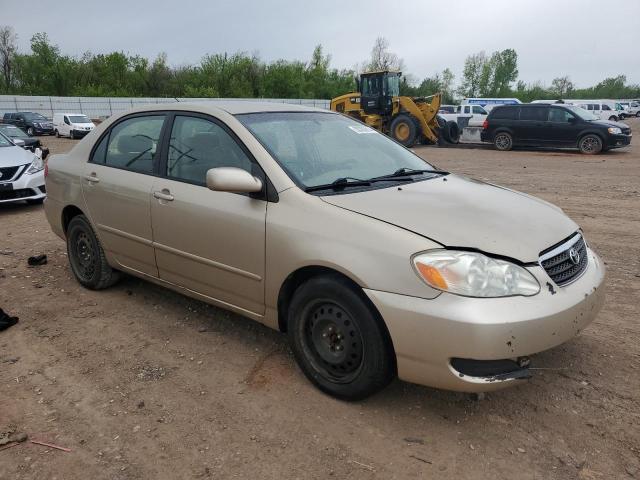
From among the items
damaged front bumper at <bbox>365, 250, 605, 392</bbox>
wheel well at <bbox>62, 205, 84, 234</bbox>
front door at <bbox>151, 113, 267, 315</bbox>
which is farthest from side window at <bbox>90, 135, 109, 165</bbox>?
damaged front bumper at <bbox>365, 250, 605, 392</bbox>

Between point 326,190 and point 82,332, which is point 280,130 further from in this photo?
point 82,332

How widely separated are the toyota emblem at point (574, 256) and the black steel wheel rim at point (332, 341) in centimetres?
123

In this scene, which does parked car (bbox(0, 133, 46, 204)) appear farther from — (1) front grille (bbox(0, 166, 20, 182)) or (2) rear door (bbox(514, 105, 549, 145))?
(2) rear door (bbox(514, 105, 549, 145))

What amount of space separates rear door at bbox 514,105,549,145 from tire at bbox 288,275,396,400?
17409 millimetres

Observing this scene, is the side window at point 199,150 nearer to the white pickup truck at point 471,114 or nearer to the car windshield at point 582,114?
the car windshield at point 582,114

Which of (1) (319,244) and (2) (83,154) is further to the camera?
(2) (83,154)

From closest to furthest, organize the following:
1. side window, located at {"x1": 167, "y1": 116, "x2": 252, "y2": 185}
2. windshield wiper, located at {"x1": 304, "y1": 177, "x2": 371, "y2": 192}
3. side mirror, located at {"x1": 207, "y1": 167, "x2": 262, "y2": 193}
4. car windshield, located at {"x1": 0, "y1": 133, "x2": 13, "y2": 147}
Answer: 1. side mirror, located at {"x1": 207, "y1": 167, "x2": 262, "y2": 193}
2. windshield wiper, located at {"x1": 304, "y1": 177, "x2": 371, "y2": 192}
3. side window, located at {"x1": 167, "y1": 116, "x2": 252, "y2": 185}
4. car windshield, located at {"x1": 0, "y1": 133, "x2": 13, "y2": 147}

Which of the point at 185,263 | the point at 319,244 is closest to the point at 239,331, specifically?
the point at 185,263

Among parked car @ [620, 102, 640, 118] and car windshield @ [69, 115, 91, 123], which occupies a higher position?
parked car @ [620, 102, 640, 118]

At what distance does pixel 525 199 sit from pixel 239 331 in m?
2.18

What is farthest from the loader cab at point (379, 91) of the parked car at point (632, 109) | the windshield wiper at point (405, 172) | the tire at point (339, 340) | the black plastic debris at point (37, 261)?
the parked car at point (632, 109)

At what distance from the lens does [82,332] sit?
3.84m

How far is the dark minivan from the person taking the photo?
16.9 metres

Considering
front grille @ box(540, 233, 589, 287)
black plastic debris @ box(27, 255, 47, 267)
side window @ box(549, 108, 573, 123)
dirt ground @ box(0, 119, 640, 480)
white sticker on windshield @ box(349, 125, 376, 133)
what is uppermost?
side window @ box(549, 108, 573, 123)
